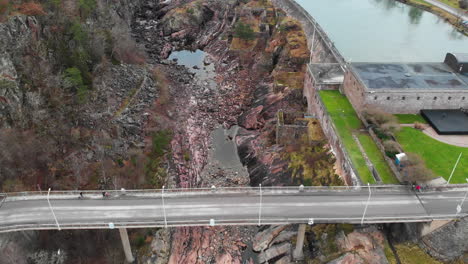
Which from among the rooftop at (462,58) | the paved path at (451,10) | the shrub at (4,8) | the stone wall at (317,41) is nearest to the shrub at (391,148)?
the rooftop at (462,58)

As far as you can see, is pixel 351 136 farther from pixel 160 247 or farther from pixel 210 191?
pixel 160 247

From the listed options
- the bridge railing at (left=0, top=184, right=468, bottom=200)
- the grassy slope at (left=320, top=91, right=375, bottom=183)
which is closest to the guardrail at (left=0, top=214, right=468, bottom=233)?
the bridge railing at (left=0, top=184, right=468, bottom=200)

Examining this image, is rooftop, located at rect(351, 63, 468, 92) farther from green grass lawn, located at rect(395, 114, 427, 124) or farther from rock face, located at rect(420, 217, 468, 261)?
rock face, located at rect(420, 217, 468, 261)

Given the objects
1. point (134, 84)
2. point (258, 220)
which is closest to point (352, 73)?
point (258, 220)

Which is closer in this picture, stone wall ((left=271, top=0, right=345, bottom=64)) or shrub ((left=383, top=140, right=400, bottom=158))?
shrub ((left=383, top=140, right=400, bottom=158))

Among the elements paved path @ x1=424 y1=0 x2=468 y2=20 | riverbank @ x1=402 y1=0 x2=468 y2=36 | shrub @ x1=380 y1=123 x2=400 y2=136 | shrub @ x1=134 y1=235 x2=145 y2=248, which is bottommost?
shrub @ x1=134 y1=235 x2=145 y2=248

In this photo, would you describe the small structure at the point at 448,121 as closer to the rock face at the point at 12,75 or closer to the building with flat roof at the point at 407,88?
the building with flat roof at the point at 407,88

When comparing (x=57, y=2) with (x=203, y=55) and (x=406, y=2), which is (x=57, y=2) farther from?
(x=406, y=2)
